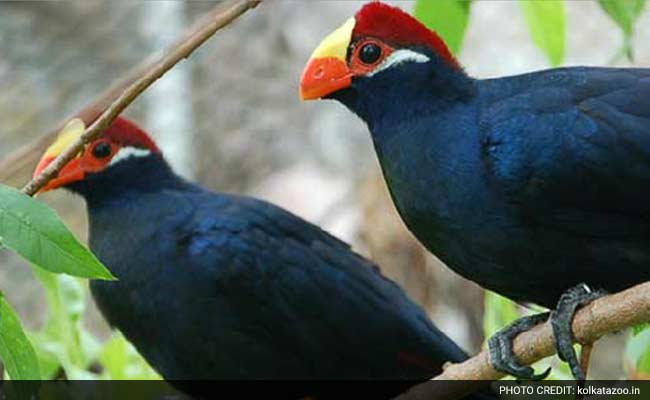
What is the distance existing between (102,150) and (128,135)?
90 millimetres

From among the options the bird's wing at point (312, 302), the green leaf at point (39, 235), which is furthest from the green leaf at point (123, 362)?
the green leaf at point (39, 235)

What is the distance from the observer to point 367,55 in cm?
255

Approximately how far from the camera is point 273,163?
6.20 metres

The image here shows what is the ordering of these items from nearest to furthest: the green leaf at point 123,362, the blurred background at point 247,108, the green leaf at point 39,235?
the green leaf at point 39,235, the green leaf at point 123,362, the blurred background at point 247,108

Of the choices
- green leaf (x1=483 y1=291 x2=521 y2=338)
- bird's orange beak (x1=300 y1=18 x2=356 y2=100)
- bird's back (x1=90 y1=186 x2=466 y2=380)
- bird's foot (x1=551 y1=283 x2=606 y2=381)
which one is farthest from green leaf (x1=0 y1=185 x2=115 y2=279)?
bird's back (x1=90 y1=186 x2=466 y2=380)

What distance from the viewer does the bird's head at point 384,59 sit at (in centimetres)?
253

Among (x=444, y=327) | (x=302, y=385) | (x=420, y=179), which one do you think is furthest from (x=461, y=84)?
(x=444, y=327)

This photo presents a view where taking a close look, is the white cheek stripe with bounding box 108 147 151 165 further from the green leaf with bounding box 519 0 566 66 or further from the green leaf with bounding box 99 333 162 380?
the green leaf with bounding box 519 0 566 66

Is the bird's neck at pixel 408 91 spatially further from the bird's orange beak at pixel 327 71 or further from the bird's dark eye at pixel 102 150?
the bird's dark eye at pixel 102 150

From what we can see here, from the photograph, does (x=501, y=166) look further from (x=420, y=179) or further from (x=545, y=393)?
(x=545, y=393)

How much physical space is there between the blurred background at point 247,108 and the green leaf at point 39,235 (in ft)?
11.6

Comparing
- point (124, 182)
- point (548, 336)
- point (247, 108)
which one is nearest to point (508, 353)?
point (548, 336)

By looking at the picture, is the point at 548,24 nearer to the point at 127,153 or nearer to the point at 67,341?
the point at 67,341

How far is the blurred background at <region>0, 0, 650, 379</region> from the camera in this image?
17.5 feet
